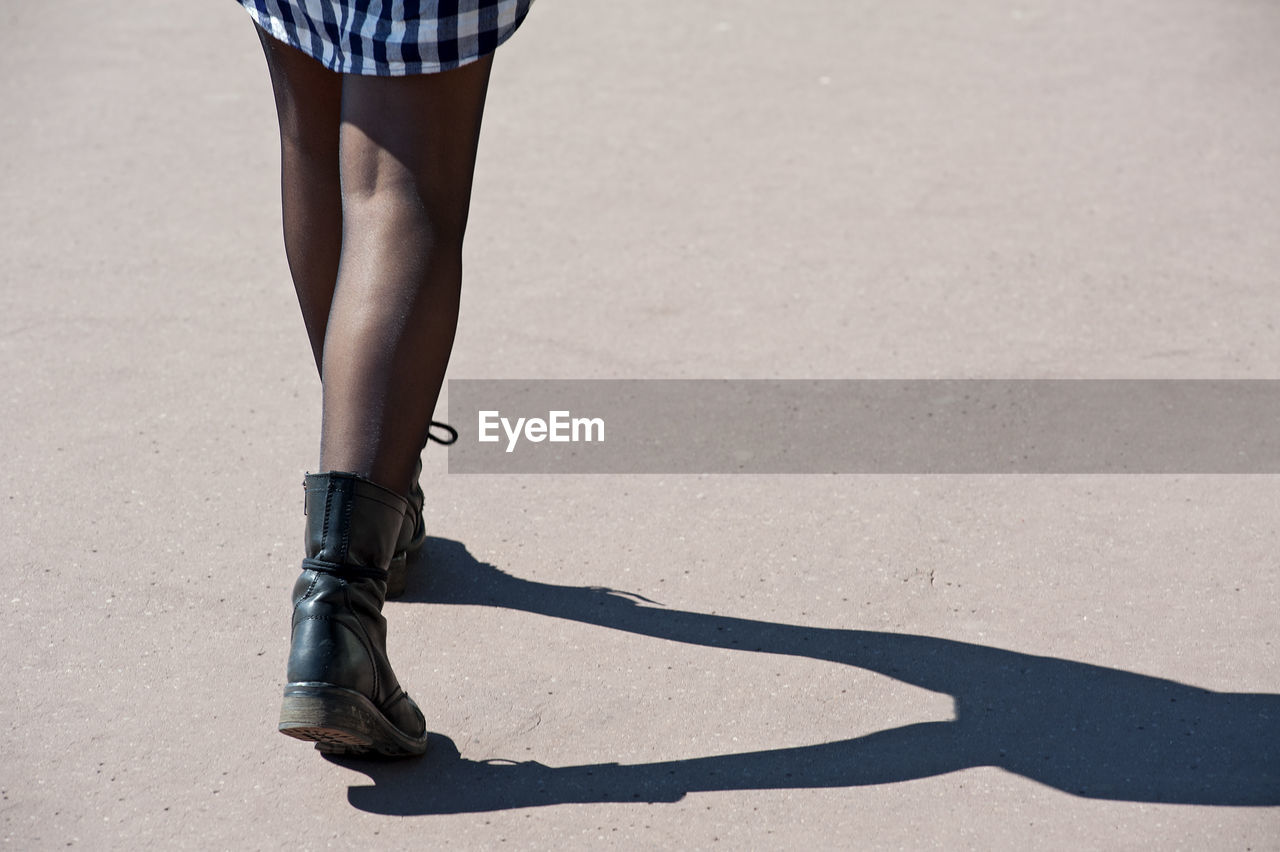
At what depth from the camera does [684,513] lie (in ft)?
9.64

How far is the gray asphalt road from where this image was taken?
2164 mm

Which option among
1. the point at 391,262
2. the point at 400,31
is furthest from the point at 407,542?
the point at 400,31

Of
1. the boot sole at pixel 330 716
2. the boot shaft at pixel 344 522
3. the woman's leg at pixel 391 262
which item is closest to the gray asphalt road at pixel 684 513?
the boot sole at pixel 330 716

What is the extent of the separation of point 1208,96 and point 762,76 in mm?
1612

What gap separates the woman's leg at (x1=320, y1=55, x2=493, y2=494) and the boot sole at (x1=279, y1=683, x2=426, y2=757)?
31 cm

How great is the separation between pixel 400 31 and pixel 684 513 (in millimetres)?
1268

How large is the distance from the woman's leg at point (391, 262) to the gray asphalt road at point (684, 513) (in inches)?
20.8

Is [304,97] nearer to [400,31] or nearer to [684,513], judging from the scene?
[400,31]

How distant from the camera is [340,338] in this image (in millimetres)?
2078

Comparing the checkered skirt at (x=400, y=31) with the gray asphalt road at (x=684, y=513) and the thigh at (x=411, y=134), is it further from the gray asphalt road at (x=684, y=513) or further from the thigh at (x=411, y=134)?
the gray asphalt road at (x=684, y=513)

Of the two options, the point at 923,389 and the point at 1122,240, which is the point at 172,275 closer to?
the point at 923,389

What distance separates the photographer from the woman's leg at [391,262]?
2057 mm

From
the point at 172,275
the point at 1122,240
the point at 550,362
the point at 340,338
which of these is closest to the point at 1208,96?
the point at 1122,240

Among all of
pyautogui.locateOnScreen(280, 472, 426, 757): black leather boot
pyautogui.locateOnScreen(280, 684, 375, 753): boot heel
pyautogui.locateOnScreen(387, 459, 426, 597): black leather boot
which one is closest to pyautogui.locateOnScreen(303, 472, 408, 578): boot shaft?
pyautogui.locateOnScreen(280, 472, 426, 757): black leather boot
